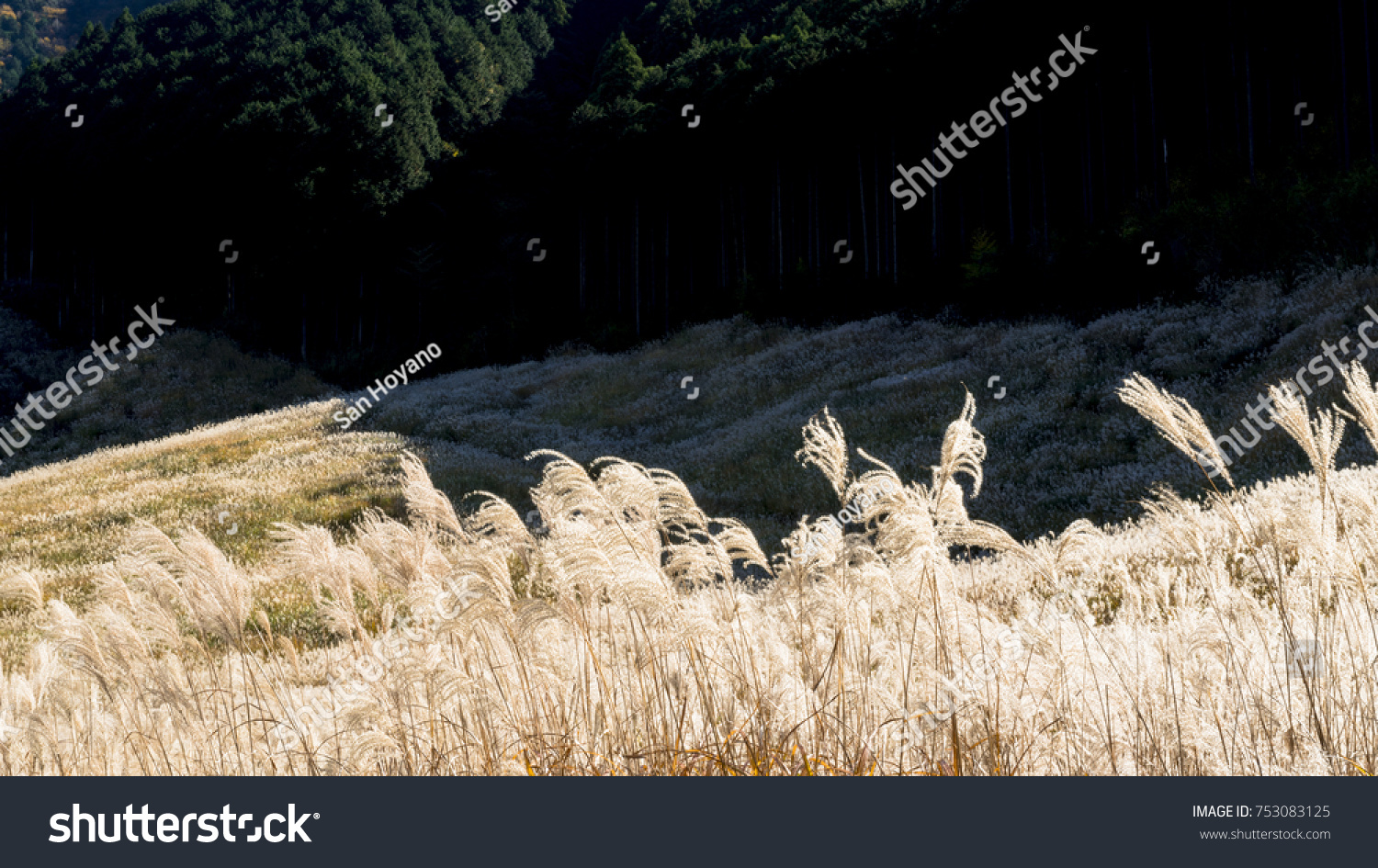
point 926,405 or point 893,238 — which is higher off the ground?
point 893,238

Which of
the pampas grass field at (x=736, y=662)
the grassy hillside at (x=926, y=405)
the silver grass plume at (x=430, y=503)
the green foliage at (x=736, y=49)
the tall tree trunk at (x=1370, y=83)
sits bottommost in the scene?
the pampas grass field at (x=736, y=662)

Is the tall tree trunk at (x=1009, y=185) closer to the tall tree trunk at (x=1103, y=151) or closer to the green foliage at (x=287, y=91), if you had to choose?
the tall tree trunk at (x=1103, y=151)

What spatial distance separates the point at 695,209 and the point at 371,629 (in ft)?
156

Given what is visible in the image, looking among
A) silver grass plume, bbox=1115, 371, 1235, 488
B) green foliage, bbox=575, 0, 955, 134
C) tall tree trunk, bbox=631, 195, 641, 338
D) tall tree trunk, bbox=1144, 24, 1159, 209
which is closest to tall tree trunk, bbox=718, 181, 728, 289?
tall tree trunk, bbox=631, 195, 641, 338

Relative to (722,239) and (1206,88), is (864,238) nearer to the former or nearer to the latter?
(722,239)

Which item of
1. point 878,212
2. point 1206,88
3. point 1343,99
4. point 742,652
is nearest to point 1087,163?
point 1206,88

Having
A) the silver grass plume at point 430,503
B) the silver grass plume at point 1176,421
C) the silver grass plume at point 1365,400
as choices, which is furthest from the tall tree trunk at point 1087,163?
the silver grass plume at point 430,503

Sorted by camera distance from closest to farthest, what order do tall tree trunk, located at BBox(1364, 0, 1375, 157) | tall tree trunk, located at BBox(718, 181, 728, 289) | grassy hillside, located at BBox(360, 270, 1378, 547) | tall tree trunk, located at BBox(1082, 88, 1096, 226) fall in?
grassy hillside, located at BBox(360, 270, 1378, 547) < tall tree trunk, located at BBox(1364, 0, 1375, 157) < tall tree trunk, located at BBox(1082, 88, 1096, 226) < tall tree trunk, located at BBox(718, 181, 728, 289)

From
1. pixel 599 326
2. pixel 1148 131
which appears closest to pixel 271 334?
pixel 599 326

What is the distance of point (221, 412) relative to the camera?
138 ft

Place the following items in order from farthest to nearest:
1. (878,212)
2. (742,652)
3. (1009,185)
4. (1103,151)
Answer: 1. (878,212)
2. (1009,185)
3. (1103,151)
4. (742,652)

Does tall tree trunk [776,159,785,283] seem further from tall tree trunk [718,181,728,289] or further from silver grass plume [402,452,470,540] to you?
silver grass plume [402,452,470,540]

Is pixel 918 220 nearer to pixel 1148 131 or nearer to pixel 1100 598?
pixel 1148 131

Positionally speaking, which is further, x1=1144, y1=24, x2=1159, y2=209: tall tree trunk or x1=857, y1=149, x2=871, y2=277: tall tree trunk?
x1=857, y1=149, x2=871, y2=277: tall tree trunk
